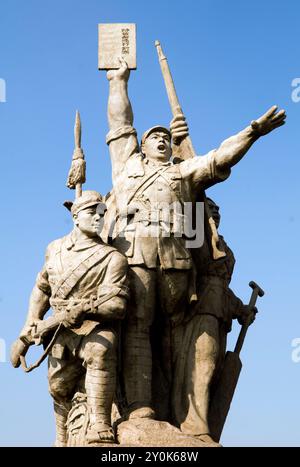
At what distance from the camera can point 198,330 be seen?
9641mm

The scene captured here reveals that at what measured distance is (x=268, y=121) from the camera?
9078 mm

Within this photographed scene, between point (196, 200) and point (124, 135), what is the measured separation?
1064 mm

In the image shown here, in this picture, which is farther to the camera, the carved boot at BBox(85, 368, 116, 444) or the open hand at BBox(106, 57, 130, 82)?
the open hand at BBox(106, 57, 130, 82)

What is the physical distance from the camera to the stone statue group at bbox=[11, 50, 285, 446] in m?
8.73

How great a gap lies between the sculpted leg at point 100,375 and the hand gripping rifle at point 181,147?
156 centimetres

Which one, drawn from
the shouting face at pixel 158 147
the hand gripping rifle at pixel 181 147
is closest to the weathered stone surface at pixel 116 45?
the hand gripping rifle at pixel 181 147

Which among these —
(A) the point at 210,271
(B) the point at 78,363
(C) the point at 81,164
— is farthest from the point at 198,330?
(C) the point at 81,164

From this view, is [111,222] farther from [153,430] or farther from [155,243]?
[153,430]

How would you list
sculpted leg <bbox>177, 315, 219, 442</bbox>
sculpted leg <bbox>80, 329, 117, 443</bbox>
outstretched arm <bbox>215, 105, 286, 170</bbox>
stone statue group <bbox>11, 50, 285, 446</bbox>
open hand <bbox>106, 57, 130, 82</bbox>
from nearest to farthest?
1. sculpted leg <bbox>80, 329, 117, 443</bbox>
2. stone statue group <bbox>11, 50, 285, 446</bbox>
3. outstretched arm <bbox>215, 105, 286, 170</bbox>
4. sculpted leg <bbox>177, 315, 219, 442</bbox>
5. open hand <bbox>106, 57, 130, 82</bbox>

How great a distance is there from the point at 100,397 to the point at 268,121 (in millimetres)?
3052

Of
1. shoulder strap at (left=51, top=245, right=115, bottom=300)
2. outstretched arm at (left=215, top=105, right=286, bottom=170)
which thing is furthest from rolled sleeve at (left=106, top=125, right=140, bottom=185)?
shoulder strap at (left=51, top=245, right=115, bottom=300)

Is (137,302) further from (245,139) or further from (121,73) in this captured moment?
(121,73)

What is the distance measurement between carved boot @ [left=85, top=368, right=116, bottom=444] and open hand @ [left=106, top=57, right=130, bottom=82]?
3341mm

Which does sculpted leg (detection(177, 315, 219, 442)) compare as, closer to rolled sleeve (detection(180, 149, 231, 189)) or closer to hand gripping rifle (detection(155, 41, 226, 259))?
hand gripping rifle (detection(155, 41, 226, 259))
